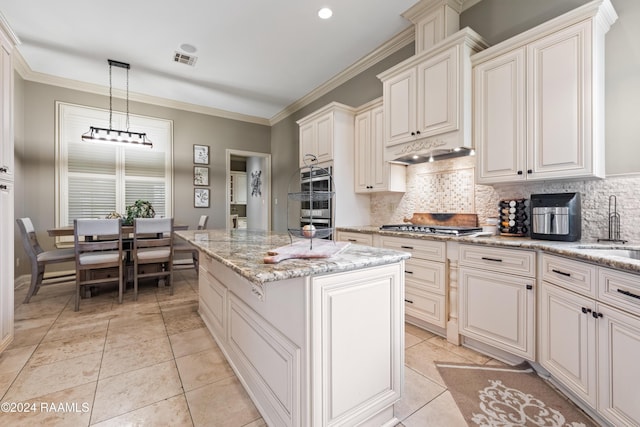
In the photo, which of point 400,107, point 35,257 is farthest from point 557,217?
point 35,257

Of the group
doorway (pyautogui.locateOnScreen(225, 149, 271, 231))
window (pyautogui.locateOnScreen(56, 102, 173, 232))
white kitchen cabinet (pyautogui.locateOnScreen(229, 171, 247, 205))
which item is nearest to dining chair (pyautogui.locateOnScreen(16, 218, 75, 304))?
window (pyautogui.locateOnScreen(56, 102, 173, 232))

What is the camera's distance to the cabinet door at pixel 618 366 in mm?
1203

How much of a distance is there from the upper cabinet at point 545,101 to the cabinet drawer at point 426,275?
2.68ft

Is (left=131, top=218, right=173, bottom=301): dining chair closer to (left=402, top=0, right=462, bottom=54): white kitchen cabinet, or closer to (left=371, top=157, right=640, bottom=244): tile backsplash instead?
(left=371, top=157, right=640, bottom=244): tile backsplash

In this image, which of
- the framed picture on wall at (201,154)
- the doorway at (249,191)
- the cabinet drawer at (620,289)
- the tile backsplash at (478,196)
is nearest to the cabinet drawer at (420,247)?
the tile backsplash at (478,196)

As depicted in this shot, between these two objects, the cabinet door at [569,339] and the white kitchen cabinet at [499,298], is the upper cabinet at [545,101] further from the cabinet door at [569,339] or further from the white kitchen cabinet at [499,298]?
the cabinet door at [569,339]

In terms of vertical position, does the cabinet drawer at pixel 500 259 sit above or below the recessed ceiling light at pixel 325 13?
below

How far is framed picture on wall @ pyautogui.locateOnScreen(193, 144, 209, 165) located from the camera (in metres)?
5.34

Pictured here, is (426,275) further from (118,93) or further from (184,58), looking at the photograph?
(118,93)

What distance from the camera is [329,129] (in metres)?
3.54

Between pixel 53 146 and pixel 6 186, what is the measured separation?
2852mm

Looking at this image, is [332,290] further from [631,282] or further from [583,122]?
[583,122]

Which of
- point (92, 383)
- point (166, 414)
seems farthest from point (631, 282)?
point (92, 383)

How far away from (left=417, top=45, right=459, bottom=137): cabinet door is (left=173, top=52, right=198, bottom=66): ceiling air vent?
294 cm
